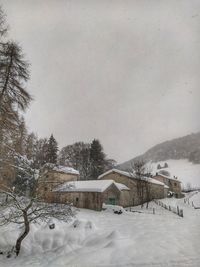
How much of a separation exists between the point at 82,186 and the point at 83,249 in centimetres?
1619

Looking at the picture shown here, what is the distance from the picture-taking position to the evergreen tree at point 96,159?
45.1m

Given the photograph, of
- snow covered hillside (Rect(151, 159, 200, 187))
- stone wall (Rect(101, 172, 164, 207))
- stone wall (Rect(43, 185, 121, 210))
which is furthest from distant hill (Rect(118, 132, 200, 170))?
stone wall (Rect(43, 185, 121, 210))

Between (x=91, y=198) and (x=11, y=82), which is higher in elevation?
(x=11, y=82)

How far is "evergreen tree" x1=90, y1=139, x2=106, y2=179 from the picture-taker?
45062 mm

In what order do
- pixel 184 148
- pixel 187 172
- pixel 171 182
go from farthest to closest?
pixel 171 182 < pixel 187 172 < pixel 184 148

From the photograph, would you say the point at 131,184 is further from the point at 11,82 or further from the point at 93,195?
the point at 11,82

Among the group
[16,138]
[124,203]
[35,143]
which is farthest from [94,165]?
[16,138]

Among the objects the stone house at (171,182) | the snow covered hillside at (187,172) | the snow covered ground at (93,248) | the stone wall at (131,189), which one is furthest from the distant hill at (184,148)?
the stone wall at (131,189)

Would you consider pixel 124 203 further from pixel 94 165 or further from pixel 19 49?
pixel 19 49

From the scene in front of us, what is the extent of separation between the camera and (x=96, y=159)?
4594 cm

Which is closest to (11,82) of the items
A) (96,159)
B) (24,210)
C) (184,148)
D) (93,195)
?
(24,210)

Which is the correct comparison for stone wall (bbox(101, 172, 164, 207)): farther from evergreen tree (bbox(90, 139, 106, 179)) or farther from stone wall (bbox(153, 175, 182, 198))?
stone wall (bbox(153, 175, 182, 198))

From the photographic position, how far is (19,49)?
10.5 m

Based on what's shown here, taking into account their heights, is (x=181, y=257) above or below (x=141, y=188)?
below
